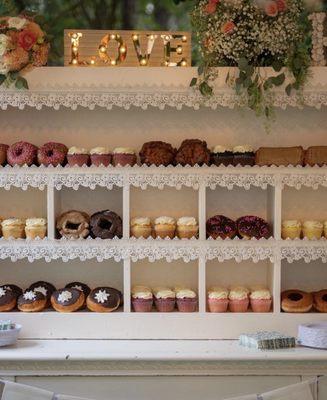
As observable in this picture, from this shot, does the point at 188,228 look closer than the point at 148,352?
No

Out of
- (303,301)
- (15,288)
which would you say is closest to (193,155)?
(303,301)

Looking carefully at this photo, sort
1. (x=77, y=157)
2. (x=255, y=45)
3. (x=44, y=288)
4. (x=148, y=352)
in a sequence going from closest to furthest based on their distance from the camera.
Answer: (x=148, y=352)
(x=255, y=45)
(x=77, y=157)
(x=44, y=288)

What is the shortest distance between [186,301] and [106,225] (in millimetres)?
542

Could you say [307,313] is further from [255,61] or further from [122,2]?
[122,2]

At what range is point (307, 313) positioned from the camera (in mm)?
3359

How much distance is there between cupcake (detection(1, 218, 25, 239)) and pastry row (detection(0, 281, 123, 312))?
27 centimetres

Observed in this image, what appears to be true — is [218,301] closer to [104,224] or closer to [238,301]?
[238,301]

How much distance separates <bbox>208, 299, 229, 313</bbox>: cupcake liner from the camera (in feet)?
11.0

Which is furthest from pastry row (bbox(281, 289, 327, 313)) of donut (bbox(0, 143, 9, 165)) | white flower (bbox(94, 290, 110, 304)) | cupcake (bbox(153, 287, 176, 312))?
donut (bbox(0, 143, 9, 165))

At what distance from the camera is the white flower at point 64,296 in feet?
11.0

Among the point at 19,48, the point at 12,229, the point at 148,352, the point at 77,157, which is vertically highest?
the point at 19,48

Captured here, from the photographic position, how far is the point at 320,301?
3.39 metres

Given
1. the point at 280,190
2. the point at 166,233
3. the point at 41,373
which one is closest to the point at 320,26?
the point at 280,190

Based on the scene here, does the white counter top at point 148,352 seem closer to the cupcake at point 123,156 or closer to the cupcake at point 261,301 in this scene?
the cupcake at point 261,301
